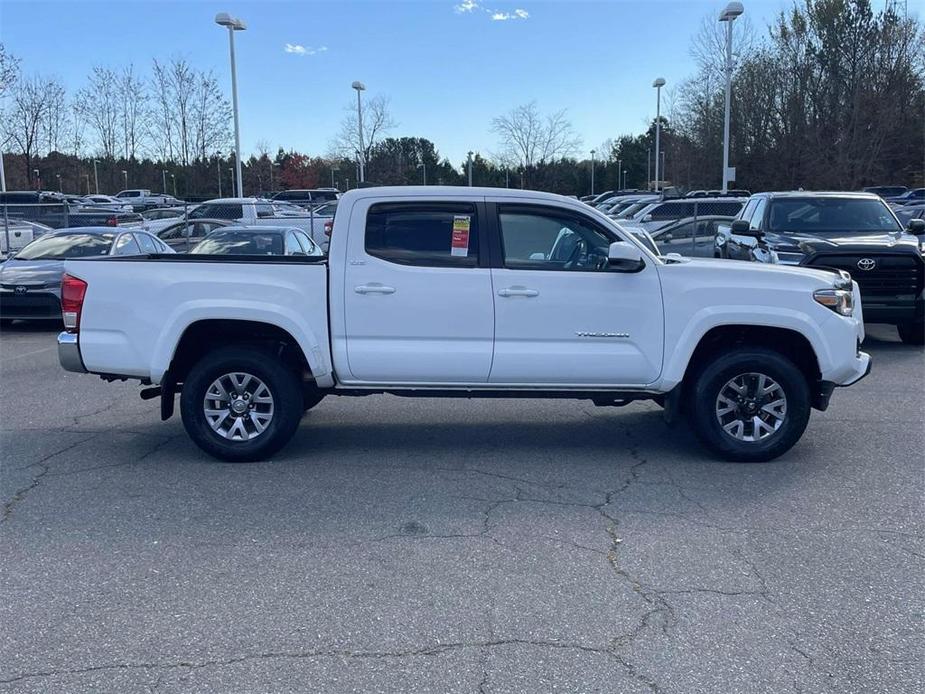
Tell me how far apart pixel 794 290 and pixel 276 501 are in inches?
157

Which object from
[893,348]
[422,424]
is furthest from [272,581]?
[893,348]

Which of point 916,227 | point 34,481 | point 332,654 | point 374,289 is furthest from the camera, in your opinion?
point 916,227

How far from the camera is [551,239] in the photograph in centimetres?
648

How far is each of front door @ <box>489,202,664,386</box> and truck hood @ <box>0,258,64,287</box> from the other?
373 inches

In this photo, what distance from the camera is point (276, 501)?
567 centimetres

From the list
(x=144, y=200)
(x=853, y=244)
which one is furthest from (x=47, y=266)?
(x=144, y=200)

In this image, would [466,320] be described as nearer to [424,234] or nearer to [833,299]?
[424,234]

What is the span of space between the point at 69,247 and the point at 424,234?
9.90 meters

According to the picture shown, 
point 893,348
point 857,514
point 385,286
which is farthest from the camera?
point 893,348

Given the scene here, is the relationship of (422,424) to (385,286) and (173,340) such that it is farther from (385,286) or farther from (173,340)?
(173,340)

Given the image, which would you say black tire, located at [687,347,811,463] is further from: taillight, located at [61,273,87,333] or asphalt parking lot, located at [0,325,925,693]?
taillight, located at [61,273,87,333]

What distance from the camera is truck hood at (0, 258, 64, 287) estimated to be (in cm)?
1321

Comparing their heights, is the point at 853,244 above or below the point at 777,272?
above

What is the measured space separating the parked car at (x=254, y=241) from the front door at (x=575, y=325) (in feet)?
28.8
